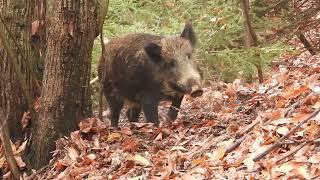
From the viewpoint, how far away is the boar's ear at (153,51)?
7391 mm

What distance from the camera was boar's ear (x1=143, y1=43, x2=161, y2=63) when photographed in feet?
24.2

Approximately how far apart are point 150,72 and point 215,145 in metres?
2.34

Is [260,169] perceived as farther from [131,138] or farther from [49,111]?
[49,111]

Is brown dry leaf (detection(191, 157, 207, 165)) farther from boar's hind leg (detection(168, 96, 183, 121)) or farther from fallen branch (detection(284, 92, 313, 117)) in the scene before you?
boar's hind leg (detection(168, 96, 183, 121))

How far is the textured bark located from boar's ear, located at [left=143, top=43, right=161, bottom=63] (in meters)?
1.48

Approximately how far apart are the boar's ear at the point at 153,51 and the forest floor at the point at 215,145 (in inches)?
34.8

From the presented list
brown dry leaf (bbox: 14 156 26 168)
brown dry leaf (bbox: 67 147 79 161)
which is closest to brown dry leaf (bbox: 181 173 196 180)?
brown dry leaf (bbox: 67 147 79 161)

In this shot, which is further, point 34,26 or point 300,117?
point 34,26

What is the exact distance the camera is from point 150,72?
7590mm

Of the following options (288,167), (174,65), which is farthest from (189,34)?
(288,167)

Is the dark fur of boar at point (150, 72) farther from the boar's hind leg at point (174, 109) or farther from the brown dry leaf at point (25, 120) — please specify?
the brown dry leaf at point (25, 120)

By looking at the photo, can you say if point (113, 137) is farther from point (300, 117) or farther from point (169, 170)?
point (300, 117)

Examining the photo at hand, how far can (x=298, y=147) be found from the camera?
4.46m

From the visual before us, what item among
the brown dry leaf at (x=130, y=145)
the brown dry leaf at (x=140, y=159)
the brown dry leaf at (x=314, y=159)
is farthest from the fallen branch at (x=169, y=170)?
the brown dry leaf at (x=314, y=159)
